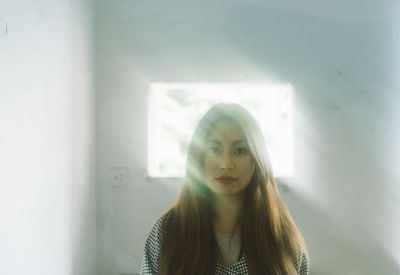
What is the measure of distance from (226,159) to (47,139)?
531 millimetres

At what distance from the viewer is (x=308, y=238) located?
1.68 meters

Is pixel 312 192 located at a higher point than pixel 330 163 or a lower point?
lower

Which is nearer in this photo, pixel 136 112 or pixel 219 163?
pixel 219 163

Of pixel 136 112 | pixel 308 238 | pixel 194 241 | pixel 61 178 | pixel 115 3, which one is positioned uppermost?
pixel 115 3

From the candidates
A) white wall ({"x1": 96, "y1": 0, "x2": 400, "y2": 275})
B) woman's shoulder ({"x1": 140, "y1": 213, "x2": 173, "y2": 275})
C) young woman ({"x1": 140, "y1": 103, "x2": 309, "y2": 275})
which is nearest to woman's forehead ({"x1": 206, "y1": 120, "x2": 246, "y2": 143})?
young woman ({"x1": 140, "y1": 103, "x2": 309, "y2": 275})

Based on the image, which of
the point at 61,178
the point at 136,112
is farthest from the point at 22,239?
the point at 136,112

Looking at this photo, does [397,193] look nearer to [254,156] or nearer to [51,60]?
[254,156]

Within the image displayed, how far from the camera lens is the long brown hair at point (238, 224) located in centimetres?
→ 100

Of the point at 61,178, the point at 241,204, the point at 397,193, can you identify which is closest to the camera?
the point at 241,204

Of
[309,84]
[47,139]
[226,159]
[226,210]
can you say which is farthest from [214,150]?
[309,84]

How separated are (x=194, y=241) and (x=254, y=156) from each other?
27 centimetres

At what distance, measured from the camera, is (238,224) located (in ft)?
3.48

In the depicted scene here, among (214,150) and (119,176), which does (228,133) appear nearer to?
(214,150)

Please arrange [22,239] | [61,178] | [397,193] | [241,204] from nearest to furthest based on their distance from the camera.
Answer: [22,239]
[241,204]
[61,178]
[397,193]
